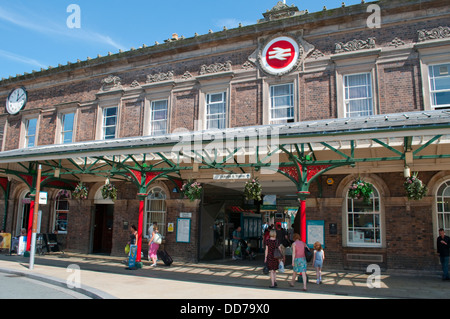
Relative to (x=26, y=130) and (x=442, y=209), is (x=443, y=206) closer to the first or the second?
(x=442, y=209)

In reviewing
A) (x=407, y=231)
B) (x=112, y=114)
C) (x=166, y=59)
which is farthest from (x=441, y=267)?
(x=112, y=114)

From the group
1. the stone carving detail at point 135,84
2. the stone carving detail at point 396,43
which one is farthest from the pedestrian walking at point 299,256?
the stone carving detail at point 135,84

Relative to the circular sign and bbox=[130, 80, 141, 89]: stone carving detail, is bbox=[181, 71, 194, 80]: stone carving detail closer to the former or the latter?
bbox=[130, 80, 141, 89]: stone carving detail

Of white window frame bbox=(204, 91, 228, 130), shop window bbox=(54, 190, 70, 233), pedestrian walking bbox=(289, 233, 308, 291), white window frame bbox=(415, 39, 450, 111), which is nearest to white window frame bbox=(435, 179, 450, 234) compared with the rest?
white window frame bbox=(415, 39, 450, 111)

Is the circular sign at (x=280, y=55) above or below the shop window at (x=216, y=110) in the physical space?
above

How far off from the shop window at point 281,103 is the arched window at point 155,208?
5901mm

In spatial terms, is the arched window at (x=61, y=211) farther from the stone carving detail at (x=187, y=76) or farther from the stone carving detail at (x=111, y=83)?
the stone carving detail at (x=187, y=76)

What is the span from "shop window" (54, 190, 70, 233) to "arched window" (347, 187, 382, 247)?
1334 cm

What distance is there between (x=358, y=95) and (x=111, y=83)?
11.6 meters

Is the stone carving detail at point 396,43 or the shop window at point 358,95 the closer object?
the stone carving detail at point 396,43

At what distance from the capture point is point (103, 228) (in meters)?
18.4

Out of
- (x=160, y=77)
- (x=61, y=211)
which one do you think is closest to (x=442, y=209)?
(x=160, y=77)

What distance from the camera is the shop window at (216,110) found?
52.6 ft
